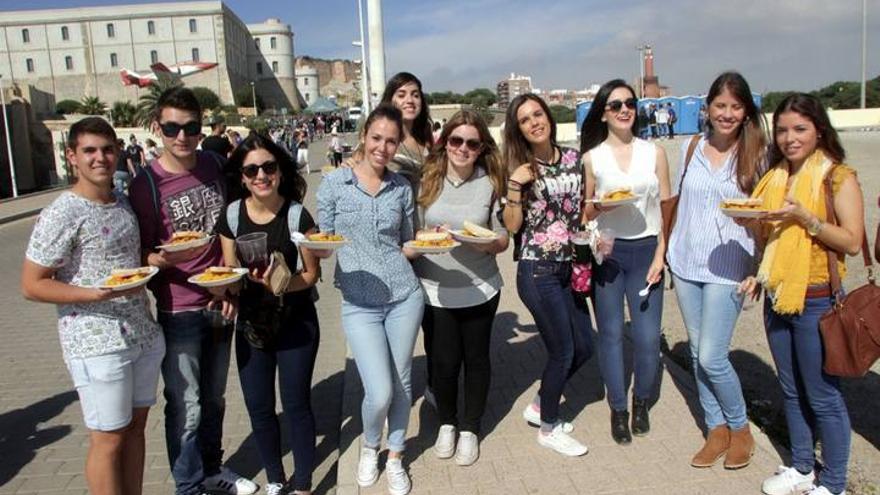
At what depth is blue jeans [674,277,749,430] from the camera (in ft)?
12.1

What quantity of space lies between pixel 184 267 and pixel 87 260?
0.50 m

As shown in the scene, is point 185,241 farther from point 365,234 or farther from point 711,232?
point 711,232

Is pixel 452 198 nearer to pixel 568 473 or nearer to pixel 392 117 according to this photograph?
pixel 392 117

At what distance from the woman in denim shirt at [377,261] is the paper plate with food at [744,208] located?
170 cm

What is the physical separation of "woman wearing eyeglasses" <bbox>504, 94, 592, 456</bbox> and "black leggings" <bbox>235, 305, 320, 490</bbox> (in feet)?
4.50

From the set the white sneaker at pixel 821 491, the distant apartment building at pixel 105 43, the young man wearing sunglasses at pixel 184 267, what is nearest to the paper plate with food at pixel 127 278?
the young man wearing sunglasses at pixel 184 267

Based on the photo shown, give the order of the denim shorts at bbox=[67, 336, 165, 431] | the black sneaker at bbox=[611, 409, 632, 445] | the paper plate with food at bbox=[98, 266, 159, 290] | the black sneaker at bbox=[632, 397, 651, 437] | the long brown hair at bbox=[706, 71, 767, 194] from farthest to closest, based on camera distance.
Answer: the black sneaker at bbox=[632, 397, 651, 437]
the black sneaker at bbox=[611, 409, 632, 445]
the long brown hair at bbox=[706, 71, 767, 194]
the denim shorts at bbox=[67, 336, 165, 431]
the paper plate with food at bbox=[98, 266, 159, 290]

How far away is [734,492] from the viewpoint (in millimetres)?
3527

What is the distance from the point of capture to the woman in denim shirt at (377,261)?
11.6 ft

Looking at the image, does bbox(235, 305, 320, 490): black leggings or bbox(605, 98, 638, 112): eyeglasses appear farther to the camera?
bbox(605, 98, 638, 112): eyeglasses

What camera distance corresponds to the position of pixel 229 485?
3.88 metres

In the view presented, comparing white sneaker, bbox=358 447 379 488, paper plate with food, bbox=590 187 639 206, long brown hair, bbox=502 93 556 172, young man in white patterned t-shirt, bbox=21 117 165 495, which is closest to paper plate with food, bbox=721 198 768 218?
paper plate with food, bbox=590 187 639 206

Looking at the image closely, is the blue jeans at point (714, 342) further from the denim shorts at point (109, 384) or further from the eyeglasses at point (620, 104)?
the denim shorts at point (109, 384)

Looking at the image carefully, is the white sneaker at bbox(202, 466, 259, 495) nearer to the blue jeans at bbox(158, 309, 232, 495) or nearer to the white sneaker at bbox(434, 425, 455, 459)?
the blue jeans at bbox(158, 309, 232, 495)
